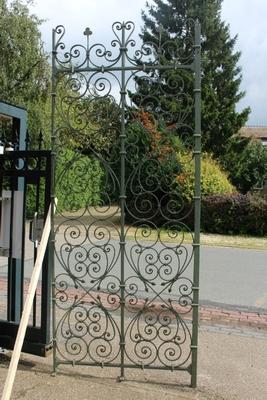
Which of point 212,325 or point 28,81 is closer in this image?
point 212,325

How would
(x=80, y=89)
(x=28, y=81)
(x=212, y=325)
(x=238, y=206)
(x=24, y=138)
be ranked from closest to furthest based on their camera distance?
(x=80, y=89), (x=24, y=138), (x=212, y=325), (x=238, y=206), (x=28, y=81)

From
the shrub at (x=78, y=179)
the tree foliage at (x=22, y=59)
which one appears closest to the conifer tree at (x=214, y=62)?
the tree foliage at (x=22, y=59)

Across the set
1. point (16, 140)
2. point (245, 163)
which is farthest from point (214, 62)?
point (16, 140)

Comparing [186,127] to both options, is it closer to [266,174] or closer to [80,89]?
[80,89]

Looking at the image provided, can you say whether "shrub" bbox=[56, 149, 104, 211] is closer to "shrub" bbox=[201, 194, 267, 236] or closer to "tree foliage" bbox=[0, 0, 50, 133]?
"shrub" bbox=[201, 194, 267, 236]

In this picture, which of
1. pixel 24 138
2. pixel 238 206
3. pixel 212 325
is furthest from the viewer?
pixel 238 206

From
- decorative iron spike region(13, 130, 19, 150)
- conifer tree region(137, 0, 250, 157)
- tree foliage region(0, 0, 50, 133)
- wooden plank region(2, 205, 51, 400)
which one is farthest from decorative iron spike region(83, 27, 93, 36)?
conifer tree region(137, 0, 250, 157)

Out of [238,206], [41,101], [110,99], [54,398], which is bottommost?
[54,398]

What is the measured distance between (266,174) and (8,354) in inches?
1228

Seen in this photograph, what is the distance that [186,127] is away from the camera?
13.7ft

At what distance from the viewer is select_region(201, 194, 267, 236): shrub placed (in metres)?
17.2

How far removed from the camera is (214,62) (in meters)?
32.9

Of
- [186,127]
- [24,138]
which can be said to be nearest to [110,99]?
[186,127]

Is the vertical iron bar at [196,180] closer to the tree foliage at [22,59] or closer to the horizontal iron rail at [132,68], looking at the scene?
the horizontal iron rail at [132,68]
